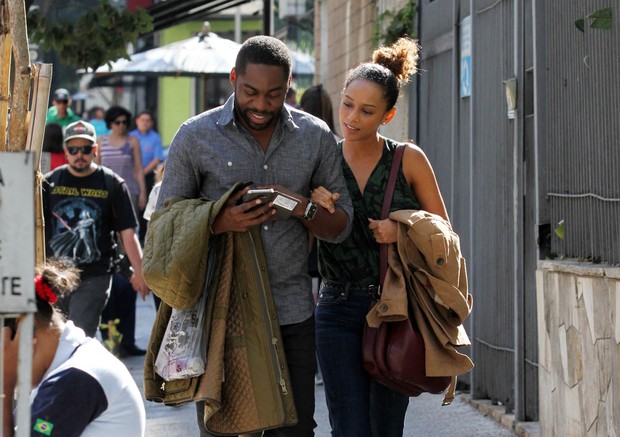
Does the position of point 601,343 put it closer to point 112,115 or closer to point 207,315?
point 207,315

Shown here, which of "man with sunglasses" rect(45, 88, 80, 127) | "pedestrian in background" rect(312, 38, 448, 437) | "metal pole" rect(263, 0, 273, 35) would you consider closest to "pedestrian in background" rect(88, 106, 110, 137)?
"metal pole" rect(263, 0, 273, 35)

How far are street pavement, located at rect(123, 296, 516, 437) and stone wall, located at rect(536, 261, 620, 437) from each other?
2.69 ft

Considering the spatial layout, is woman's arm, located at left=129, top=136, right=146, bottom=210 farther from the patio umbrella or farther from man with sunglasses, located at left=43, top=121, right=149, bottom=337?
man with sunglasses, located at left=43, top=121, right=149, bottom=337

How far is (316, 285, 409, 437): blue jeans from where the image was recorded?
17.0 feet

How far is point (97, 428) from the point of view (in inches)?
156

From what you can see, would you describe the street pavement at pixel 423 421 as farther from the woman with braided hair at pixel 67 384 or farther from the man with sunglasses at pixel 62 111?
the man with sunglasses at pixel 62 111

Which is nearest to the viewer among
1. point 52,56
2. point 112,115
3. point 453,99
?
point 453,99

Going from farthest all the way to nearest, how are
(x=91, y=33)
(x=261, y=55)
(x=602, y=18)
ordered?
(x=91, y=33), (x=602, y=18), (x=261, y=55)

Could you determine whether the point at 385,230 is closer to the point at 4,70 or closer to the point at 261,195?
the point at 261,195

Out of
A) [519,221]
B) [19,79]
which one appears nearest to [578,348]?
[519,221]

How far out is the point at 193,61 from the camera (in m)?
16.3

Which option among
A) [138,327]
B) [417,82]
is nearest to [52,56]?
[138,327]

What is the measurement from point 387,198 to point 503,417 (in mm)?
2889

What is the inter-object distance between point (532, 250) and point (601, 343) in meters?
1.43
